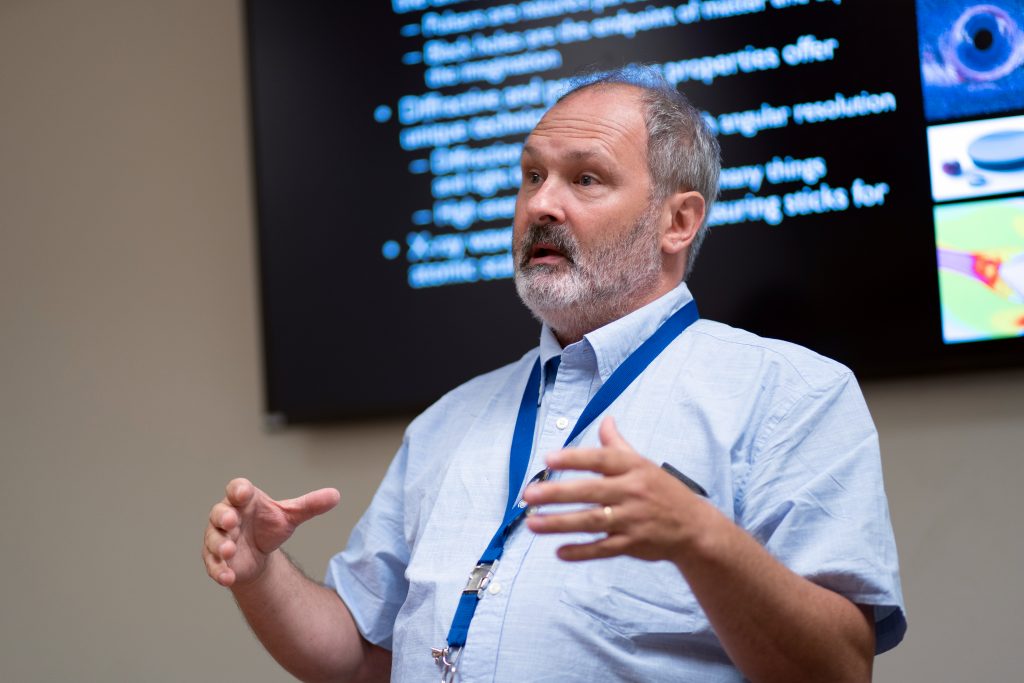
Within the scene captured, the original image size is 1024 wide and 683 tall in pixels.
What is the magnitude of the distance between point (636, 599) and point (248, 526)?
1.91 ft

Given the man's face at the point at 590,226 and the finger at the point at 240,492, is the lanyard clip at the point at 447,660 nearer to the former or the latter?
the finger at the point at 240,492

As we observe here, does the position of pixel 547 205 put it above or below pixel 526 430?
above

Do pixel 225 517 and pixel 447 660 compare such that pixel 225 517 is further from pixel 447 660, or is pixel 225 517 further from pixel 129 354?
pixel 129 354

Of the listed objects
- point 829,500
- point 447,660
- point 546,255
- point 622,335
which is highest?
point 546,255

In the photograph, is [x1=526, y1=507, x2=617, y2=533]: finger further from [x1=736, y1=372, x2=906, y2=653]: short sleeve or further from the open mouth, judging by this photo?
the open mouth

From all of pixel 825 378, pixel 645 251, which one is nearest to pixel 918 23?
pixel 645 251

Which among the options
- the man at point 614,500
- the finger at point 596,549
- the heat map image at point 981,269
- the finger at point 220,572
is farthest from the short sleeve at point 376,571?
the heat map image at point 981,269

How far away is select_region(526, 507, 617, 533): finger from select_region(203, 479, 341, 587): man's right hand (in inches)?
20.8

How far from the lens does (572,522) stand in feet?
3.76

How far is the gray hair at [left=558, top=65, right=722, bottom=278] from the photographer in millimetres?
1881

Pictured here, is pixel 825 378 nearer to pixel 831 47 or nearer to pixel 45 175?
pixel 831 47

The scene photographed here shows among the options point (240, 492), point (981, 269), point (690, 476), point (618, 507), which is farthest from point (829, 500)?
point (981, 269)

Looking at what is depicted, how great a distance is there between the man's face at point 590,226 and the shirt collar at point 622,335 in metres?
0.05

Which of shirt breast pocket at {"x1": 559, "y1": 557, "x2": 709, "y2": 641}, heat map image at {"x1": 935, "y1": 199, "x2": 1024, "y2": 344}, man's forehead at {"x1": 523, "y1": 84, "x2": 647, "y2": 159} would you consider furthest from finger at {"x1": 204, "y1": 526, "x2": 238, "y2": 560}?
heat map image at {"x1": 935, "y1": 199, "x2": 1024, "y2": 344}
